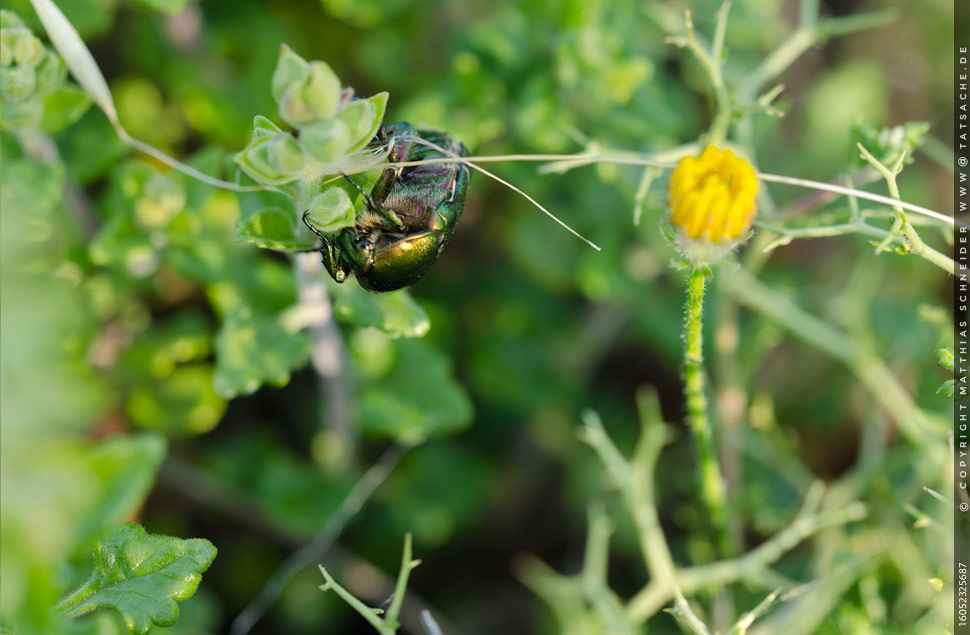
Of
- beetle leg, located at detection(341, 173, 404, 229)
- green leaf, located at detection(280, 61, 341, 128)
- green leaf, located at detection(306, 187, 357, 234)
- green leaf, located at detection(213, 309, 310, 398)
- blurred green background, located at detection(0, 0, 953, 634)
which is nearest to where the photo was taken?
green leaf, located at detection(280, 61, 341, 128)

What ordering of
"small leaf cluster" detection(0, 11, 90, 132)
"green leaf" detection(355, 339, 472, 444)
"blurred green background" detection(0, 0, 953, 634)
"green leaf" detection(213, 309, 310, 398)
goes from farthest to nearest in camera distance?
"green leaf" detection(355, 339, 472, 444) → "blurred green background" detection(0, 0, 953, 634) → "green leaf" detection(213, 309, 310, 398) → "small leaf cluster" detection(0, 11, 90, 132)

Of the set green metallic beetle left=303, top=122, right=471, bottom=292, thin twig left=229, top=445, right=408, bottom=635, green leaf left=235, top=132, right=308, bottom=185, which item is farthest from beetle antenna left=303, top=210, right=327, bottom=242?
thin twig left=229, top=445, right=408, bottom=635

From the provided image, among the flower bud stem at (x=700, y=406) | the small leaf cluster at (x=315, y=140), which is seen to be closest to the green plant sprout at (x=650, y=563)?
the flower bud stem at (x=700, y=406)

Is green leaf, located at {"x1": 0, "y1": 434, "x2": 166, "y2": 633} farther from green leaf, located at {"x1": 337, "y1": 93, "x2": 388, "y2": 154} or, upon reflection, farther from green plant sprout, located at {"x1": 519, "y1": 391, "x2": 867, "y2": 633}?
green plant sprout, located at {"x1": 519, "y1": 391, "x2": 867, "y2": 633}

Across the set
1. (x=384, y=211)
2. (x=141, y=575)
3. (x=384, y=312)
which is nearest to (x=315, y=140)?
(x=384, y=211)

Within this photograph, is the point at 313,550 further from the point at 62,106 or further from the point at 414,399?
the point at 62,106

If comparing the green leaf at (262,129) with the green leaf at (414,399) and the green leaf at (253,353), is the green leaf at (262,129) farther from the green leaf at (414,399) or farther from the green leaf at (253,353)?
the green leaf at (414,399)

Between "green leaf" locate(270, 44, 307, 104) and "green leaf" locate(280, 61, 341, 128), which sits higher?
"green leaf" locate(270, 44, 307, 104)
